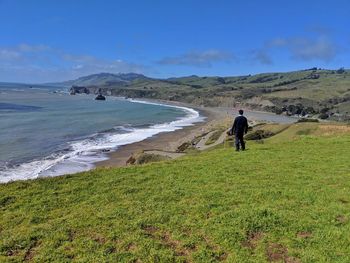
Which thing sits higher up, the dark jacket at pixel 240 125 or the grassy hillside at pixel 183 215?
the dark jacket at pixel 240 125

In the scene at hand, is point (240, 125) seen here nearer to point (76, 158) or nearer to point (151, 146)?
point (76, 158)

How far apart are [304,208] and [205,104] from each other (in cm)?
17426

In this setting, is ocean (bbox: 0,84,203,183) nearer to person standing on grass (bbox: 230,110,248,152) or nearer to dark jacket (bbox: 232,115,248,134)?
person standing on grass (bbox: 230,110,248,152)

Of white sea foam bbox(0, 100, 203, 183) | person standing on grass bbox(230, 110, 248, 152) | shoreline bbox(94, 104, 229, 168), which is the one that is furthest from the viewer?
shoreline bbox(94, 104, 229, 168)

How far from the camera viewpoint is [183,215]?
39.0ft

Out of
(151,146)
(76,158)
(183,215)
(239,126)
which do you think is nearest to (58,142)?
(76,158)

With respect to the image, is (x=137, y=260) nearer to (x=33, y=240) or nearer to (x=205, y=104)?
(x=33, y=240)

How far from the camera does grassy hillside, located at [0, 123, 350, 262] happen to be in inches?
383

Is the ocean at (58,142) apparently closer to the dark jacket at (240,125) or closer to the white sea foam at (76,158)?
the white sea foam at (76,158)

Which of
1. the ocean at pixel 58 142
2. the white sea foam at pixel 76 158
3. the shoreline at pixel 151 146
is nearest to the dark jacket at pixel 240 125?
the white sea foam at pixel 76 158

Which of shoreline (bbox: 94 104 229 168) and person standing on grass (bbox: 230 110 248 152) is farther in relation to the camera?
shoreline (bbox: 94 104 229 168)

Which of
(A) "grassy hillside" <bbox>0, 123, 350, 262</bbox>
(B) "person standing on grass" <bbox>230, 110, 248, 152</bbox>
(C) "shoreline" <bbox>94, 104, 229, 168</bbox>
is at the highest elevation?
(B) "person standing on grass" <bbox>230, 110, 248, 152</bbox>

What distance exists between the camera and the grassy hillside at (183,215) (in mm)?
9727

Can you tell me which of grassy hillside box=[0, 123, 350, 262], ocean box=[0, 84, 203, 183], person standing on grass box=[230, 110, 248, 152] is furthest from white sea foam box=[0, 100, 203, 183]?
grassy hillside box=[0, 123, 350, 262]
